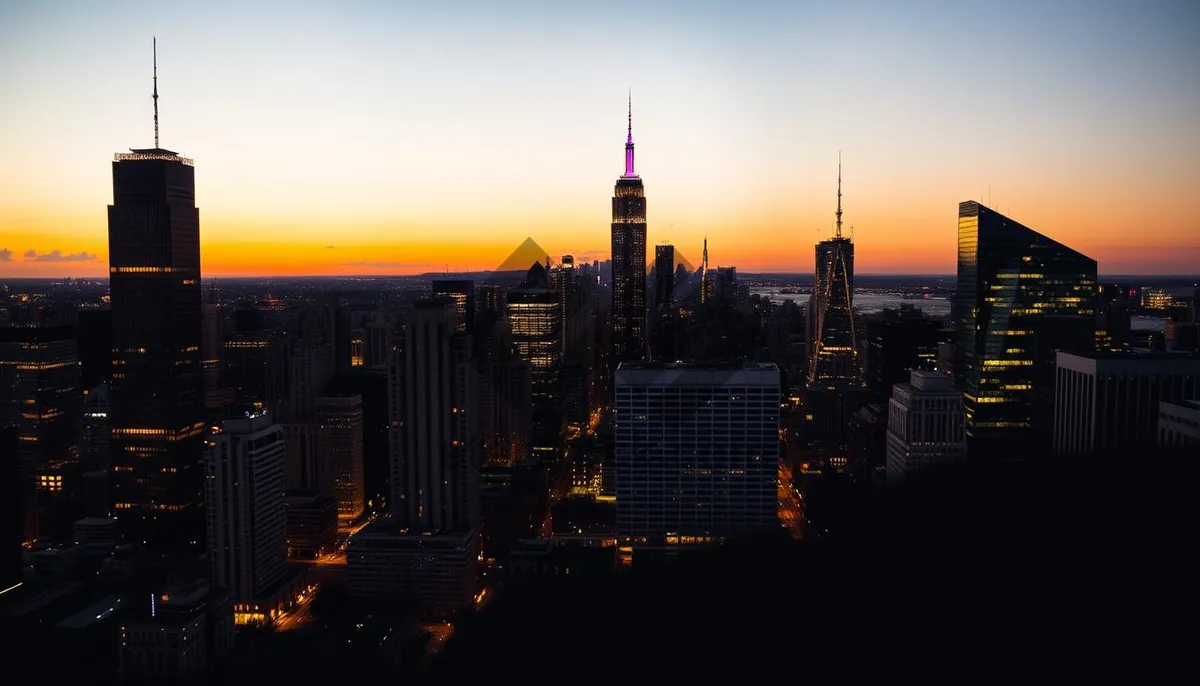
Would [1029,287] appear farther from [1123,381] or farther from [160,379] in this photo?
[160,379]

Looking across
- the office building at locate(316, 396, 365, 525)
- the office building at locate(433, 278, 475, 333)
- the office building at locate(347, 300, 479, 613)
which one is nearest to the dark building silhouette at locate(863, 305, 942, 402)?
the office building at locate(433, 278, 475, 333)

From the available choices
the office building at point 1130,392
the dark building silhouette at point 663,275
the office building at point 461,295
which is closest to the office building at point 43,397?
the office building at point 461,295

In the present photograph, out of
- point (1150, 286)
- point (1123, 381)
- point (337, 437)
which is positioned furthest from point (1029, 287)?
point (337, 437)

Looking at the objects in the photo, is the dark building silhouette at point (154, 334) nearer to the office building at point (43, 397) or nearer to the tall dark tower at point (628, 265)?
the office building at point (43, 397)

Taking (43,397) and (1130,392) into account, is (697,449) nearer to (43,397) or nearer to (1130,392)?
(1130,392)

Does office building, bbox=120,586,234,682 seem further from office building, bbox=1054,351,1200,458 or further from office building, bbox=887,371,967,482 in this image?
office building, bbox=1054,351,1200,458
